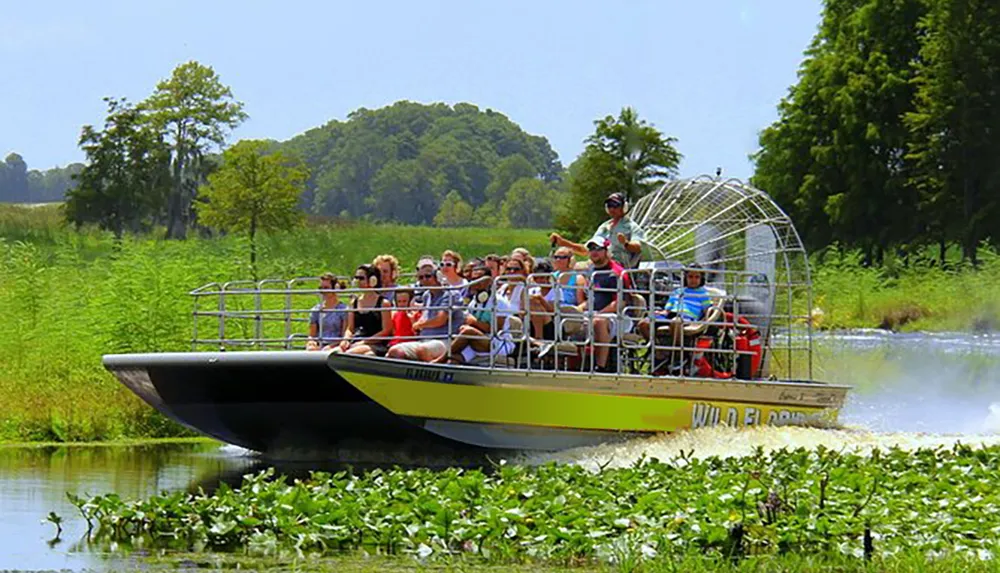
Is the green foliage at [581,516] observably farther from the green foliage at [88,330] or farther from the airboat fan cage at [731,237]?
the green foliage at [88,330]

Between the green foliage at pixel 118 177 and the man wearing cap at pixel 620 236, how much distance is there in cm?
5516

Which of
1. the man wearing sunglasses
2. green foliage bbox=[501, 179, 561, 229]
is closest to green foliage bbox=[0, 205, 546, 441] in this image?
the man wearing sunglasses

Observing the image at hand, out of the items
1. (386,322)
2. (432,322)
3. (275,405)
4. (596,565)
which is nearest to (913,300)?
(386,322)

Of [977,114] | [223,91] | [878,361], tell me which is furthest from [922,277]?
[223,91]

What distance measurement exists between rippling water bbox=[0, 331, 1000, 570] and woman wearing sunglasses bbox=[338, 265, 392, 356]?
1346 mm

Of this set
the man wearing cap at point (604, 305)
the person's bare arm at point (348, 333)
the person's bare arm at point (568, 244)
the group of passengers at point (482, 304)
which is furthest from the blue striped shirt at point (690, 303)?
the person's bare arm at point (348, 333)

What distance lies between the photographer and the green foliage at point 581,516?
39.9 feet

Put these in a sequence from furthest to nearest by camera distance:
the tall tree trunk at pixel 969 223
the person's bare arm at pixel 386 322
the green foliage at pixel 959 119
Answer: the green foliage at pixel 959 119 → the tall tree trunk at pixel 969 223 → the person's bare arm at pixel 386 322

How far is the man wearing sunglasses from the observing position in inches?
→ 743

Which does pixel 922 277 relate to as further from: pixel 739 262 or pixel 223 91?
pixel 739 262

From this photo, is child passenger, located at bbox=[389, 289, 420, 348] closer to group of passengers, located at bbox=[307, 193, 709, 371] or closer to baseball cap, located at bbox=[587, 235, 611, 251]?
group of passengers, located at bbox=[307, 193, 709, 371]

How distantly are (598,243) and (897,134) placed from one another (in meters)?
46.7

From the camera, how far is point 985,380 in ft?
119

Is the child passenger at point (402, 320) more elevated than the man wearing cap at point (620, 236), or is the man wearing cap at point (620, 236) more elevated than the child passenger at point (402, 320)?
the man wearing cap at point (620, 236)
